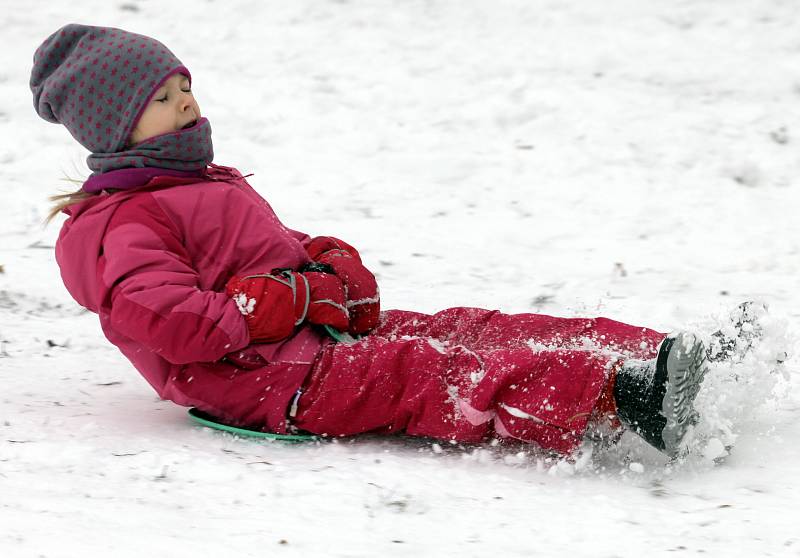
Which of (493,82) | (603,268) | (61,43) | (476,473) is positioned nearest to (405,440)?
(476,473)

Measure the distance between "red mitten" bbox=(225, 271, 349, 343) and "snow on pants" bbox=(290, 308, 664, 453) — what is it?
0.11 meters

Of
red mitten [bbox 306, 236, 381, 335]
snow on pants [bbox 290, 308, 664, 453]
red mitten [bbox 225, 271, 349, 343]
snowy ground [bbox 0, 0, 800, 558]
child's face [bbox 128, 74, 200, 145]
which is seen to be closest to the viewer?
snowy ground [bbox 0, 0, 800, 558]

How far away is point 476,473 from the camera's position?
102 inches

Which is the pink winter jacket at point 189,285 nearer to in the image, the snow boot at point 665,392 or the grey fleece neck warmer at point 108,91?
the grey fleece neck warmer at point 108,91

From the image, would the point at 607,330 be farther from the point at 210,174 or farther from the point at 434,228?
the point at 434,228

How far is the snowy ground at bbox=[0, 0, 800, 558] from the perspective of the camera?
2.25 metres

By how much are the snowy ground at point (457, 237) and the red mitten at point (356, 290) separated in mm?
431

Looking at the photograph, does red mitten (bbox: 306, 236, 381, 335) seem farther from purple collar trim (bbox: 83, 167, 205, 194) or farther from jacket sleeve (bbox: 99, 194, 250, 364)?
purple collar trim (bbox: 83, 167, 205, 194)

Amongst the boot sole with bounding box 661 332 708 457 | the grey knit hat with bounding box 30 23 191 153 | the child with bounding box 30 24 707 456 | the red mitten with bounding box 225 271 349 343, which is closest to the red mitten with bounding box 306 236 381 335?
the child with bounding box 30 24 707 456

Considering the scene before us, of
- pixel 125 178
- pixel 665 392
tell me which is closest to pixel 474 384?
pixel 665 392

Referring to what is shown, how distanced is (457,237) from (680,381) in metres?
2.64

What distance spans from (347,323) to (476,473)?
0.60m

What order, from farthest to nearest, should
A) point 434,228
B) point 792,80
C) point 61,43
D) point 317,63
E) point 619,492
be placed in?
point 317,63 < point 792,80 < point 434,228 < point 61,43 < point 619,492

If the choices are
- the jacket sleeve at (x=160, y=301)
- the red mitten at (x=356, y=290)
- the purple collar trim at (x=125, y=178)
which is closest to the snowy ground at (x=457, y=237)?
the jacket sleeve at (x=160, y=301)
